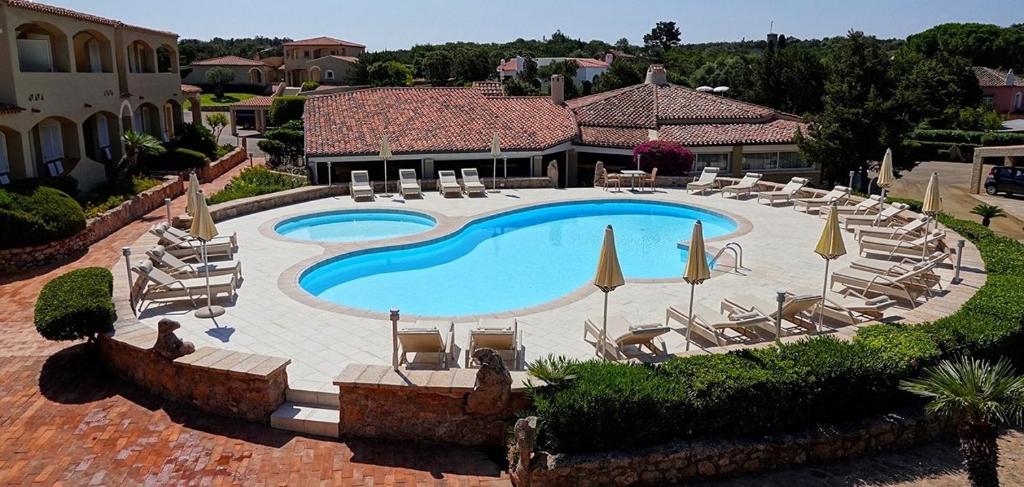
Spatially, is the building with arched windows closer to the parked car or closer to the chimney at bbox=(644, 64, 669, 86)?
the chimney at bbox=(644, 64, 669, 86)

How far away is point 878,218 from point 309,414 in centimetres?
1583

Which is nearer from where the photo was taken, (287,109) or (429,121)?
(429,121)

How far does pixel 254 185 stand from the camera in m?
25.2

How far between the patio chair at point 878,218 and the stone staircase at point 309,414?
15538mm

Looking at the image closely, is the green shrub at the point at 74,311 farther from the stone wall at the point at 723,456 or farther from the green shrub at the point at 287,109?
the green shrub at the point at 287,109

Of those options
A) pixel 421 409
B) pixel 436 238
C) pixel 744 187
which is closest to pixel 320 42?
pixel 744 187

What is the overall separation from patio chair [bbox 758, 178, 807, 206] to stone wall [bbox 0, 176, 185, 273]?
66.4ft

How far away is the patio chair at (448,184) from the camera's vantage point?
25.3 metres

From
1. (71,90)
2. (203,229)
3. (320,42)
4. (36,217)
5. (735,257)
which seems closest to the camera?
(203,229)

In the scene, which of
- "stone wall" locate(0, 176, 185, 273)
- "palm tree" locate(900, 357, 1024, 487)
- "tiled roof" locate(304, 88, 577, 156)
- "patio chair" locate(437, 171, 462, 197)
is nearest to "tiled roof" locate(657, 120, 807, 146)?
"tiled roof" locate(304, 88, 577, 156)

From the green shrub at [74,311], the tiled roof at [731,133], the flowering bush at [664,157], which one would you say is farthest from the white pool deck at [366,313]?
the tiled roof at [731,133]

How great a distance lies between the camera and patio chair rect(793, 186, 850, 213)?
22.2 metres

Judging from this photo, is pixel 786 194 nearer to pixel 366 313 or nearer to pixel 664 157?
pixel 664 157

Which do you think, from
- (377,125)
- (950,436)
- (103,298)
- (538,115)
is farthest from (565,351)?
(538,115)
